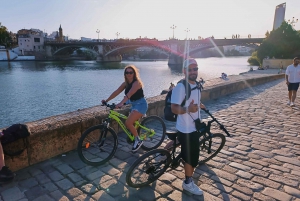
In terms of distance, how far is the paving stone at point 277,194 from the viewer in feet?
8.82

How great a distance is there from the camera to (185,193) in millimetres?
2775

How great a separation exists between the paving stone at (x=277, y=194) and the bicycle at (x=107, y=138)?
2047 millimetres

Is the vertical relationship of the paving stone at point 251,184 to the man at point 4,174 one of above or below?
below

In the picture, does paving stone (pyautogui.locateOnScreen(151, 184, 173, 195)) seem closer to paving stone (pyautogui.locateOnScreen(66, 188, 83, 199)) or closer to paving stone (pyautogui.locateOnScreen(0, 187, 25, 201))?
paving stone (pyautogui.locateOnScreen(66, 188, 83, 199))

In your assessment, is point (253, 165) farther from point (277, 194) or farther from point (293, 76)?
point (293, 76)

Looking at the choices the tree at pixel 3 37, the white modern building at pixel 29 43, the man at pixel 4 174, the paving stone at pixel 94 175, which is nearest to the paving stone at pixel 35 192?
the man at pixel 4 174

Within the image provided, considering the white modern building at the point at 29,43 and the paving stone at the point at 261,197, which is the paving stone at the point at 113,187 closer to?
the paving stone at the point at 261,197

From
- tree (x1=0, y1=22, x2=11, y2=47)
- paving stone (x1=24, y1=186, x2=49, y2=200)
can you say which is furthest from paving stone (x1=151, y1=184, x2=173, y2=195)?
tree (x1=0, y1=22, x2=11, y2=47)

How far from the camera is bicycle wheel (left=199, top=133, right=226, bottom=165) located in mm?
3473

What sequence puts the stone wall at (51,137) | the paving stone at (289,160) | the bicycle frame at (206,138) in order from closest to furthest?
the bicycle frame at (206,138), the stone wall at (51,137), the paving stone at (289,160)

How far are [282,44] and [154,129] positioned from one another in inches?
1802

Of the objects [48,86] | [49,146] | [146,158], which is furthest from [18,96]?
[146,158]

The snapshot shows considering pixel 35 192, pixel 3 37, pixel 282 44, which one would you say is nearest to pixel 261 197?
pixel 35 192

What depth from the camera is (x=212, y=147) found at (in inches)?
145
